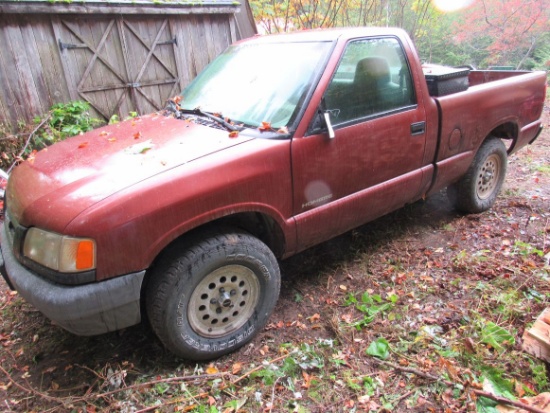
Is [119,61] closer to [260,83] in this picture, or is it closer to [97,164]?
[260,83]

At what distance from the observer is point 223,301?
2469 mm

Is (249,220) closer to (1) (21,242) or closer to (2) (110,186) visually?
(2) (110,186)

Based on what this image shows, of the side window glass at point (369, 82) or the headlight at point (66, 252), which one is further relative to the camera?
the side window glass at point (369, 82)

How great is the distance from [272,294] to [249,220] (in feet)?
1.75

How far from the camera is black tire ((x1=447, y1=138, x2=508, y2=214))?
13.3 ft

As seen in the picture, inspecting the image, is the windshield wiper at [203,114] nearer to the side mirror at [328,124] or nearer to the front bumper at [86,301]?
the side mirror at [328,124]

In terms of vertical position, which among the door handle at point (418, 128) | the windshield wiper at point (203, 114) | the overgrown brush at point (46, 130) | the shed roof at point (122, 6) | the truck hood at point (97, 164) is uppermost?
the shed roof at point (122, 6)

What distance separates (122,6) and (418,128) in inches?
235

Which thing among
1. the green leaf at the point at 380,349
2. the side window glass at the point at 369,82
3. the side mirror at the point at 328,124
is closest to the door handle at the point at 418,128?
the side window glass at the point at 369,82

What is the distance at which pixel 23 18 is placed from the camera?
6039 millimetres

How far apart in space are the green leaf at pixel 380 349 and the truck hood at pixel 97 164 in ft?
5.17

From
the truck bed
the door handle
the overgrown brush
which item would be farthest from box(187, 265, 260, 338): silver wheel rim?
the overgrown brush

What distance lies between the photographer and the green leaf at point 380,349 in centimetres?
250

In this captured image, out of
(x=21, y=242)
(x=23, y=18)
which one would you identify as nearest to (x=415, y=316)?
(x=21, y=242)
